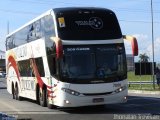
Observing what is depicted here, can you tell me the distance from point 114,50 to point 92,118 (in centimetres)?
324

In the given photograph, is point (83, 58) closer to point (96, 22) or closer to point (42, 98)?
point (96, 22)

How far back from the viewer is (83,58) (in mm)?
18484

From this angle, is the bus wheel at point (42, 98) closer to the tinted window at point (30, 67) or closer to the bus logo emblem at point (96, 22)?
the tinted window at point (30, 67)

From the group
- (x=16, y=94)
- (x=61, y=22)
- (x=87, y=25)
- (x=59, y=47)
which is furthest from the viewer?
(x=16, y=94)

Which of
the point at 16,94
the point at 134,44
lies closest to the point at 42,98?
the point at 134,44

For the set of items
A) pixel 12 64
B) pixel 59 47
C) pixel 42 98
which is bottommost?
pixel 42 98

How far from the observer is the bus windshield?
18.3 meters

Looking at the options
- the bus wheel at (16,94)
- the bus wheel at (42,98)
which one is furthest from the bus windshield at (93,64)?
the bus wheel at (16,94)

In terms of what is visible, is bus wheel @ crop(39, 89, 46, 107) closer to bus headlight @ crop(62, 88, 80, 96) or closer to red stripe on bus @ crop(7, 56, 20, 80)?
bus headlight @ crop(62, 88, 80, 96)

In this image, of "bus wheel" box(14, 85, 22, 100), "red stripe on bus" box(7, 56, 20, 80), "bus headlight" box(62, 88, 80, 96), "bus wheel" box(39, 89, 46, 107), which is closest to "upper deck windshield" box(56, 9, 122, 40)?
"bus headlight" box(62, 88, 80, 96)

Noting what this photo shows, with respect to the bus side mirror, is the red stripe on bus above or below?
below

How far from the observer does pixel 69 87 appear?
1817cm

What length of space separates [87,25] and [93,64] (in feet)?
5.38

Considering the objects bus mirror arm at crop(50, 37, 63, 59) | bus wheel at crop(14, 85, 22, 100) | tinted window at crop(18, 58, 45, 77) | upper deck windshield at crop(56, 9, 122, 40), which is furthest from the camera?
bus wheel at crop(14, 85, 22, 100)
